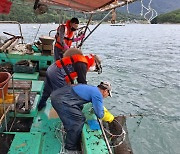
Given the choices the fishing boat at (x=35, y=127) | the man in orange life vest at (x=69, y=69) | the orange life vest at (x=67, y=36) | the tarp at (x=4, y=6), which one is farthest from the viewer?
the orange life vest at (x=67, y=36)

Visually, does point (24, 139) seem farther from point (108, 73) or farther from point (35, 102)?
point (108, 73)

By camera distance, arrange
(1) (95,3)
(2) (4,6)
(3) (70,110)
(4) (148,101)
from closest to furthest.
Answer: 1. (3) (70,110)
2. (2) (4,6)
3. (1) (95,3)
4. (4) (148,101)

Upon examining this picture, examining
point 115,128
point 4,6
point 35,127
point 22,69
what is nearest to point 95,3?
point 4,6

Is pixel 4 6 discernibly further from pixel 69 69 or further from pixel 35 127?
pixel 35 127

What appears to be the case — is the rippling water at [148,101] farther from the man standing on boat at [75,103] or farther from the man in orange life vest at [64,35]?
the man standing on boat at [75,103]

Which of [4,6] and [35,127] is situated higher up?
[4,6]

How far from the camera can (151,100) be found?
12195 millimetres

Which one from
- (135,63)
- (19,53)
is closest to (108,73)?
(135,63)

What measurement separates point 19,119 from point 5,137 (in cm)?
89

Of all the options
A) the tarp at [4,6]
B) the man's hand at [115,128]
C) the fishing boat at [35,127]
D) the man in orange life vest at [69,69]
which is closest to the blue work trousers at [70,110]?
Answer: the fishing boat at [35,127]

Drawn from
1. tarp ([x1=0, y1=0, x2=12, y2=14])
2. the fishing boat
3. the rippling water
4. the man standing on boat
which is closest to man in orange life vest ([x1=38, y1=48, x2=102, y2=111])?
the man standing on boat

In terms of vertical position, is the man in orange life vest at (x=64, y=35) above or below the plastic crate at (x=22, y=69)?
above

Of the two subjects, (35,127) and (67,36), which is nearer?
(35,127)

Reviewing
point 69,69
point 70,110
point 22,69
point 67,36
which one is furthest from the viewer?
point 22,69
